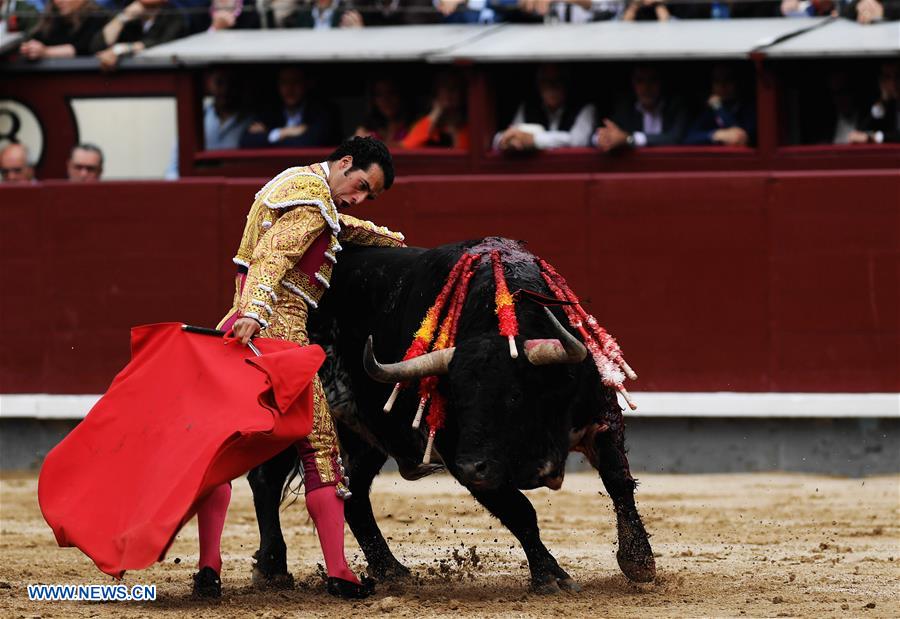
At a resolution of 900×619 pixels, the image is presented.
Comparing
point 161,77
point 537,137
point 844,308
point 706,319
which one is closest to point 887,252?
point 844,308

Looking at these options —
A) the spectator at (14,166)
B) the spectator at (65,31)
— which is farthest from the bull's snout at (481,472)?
the spectator at (65,31)

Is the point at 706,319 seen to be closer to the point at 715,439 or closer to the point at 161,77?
the point at 715,439

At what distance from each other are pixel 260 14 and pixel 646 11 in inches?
74.1

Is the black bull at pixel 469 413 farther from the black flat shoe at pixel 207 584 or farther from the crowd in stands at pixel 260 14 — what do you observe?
the crowd in stands at pixel 260 14

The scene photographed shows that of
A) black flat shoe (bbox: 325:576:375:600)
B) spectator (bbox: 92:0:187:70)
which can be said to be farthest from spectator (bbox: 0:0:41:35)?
black flat shoe (bbox: 325:576:375:600)

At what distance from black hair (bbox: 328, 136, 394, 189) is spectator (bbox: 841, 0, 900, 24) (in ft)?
11.8

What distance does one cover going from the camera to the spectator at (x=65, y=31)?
29.8 feet

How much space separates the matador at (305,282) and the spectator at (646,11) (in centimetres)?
357

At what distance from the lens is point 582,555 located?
6020 millimetres

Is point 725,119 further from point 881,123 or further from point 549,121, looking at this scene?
point 549,121

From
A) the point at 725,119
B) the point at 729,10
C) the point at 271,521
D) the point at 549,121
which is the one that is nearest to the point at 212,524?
the point at 271,521

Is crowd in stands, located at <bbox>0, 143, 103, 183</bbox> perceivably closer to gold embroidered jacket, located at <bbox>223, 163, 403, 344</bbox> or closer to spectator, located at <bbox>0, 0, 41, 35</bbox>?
spectator, located at <bbox>0, 0, 41, 35</bbox>

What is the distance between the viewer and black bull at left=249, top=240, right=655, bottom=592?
4852 millimetres

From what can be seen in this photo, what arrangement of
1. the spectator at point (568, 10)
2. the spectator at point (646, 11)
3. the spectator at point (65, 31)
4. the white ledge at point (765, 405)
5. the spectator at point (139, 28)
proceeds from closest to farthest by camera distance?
1. the white ledge at point (765, 405)
2. the spectator at point (646, 11)
3. the spectator at point (568, 10)
4. the spectator at point (139, 28)
5. the spectator at point (65, 31)
